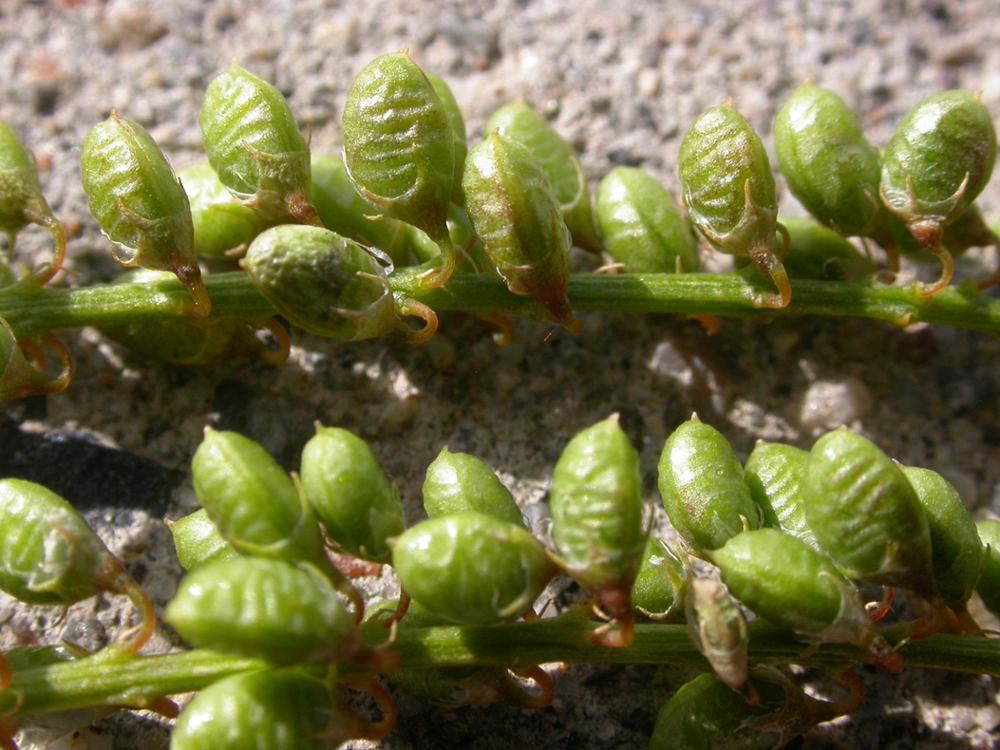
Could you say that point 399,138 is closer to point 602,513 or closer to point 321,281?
point 321,281

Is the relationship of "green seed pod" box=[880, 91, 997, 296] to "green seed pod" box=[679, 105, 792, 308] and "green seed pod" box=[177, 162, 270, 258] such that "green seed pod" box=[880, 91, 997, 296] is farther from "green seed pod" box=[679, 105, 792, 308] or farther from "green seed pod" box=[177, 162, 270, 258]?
"green seed pod" box=[177, 162, 270, 258]

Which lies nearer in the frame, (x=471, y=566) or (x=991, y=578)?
(x=471, y=566)

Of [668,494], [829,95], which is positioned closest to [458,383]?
[668,494]

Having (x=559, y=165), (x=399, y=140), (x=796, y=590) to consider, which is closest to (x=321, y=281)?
(x=399, y=140)

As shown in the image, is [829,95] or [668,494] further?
[829,95]

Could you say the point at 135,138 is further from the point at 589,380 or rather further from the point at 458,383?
the point at 589,380

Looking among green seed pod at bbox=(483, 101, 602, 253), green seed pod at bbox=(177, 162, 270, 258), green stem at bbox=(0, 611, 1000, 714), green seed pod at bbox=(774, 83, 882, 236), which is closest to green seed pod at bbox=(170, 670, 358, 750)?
green stem at bbox=(0, 611, 1000, 714)
